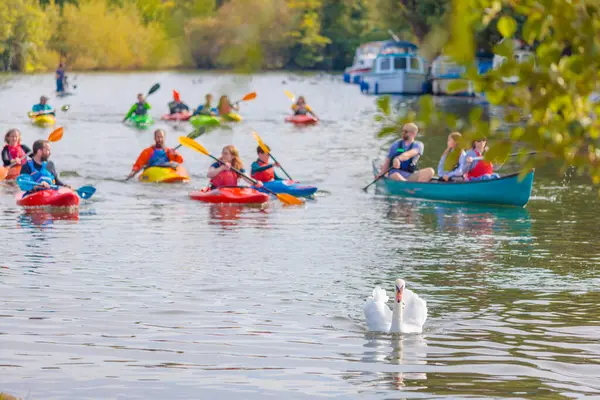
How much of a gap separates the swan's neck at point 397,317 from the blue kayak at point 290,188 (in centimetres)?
1052

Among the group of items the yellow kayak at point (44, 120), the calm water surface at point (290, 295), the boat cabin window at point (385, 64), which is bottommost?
the calm water surface at point (290, 295)

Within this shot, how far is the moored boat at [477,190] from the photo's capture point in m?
19.6

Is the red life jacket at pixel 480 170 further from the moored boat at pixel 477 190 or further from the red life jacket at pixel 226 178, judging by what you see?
the red life jacket at pixel 226 178

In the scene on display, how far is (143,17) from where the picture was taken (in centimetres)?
384

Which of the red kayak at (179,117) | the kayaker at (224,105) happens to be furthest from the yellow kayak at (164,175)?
the kayaker at (224,105)

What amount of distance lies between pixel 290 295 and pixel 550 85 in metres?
8.44

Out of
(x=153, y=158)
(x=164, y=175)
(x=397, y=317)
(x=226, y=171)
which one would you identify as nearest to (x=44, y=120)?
(x=153, y=158)

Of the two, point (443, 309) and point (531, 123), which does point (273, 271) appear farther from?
point (531, 123)

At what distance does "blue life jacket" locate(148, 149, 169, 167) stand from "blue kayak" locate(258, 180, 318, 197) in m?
3.16

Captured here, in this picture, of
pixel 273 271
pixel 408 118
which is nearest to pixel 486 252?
pixel 273 271

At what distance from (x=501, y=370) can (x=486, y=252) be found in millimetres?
6218

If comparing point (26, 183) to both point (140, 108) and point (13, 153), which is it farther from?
point (140, 108)

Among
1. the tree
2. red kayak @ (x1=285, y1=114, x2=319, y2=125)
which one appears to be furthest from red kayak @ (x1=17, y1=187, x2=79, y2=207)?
red kayak @ (x1=285, y1=114, x2=319, y2=125)

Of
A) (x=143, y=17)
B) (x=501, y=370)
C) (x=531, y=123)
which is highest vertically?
(x=143, y=17)
